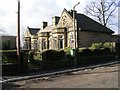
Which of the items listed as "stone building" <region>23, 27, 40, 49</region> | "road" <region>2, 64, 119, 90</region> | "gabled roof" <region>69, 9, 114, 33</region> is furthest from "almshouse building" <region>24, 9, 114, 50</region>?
"road" <region>2, 64, 119, 90</region>

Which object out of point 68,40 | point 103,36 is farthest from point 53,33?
point 103,36

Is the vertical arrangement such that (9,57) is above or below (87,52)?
below

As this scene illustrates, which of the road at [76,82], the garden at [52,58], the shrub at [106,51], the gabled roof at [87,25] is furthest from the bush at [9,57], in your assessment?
the gabled roof at [87,25]

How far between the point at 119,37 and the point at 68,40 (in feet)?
41.4

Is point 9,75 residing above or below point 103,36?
below

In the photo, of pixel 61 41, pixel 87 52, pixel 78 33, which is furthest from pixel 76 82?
pixel 61 41

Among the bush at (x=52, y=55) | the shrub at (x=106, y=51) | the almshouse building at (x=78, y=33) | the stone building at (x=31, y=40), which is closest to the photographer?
the bush at (x=52, y=55)

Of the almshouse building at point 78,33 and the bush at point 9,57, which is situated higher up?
the almshouse building at point 78,33

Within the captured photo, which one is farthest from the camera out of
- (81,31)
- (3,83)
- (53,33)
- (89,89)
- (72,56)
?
(53,33)

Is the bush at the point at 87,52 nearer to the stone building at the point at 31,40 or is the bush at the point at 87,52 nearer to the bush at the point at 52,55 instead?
the bush at the point at 52,55

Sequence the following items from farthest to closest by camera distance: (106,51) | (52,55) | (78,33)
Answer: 1. (78,33)
2. (106,51)
3. (52,55)

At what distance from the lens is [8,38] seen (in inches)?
2060

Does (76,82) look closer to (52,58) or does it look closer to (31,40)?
(52,58)

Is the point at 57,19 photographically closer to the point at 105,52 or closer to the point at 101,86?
the point at 105,52
